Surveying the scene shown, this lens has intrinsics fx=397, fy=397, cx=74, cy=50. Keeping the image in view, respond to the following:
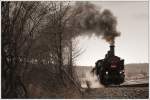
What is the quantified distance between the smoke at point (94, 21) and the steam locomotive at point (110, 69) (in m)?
0.17

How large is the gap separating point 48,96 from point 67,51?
567mm

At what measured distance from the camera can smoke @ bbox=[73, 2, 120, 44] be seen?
454cm

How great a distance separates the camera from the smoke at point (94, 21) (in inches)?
179

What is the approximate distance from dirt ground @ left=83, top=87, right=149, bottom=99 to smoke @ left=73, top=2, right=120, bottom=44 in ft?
1.82

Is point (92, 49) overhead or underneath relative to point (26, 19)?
underneath

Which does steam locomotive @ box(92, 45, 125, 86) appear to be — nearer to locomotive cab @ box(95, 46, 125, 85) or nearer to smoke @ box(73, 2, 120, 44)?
locomotive cab @ box(95, 46, 125, 85)

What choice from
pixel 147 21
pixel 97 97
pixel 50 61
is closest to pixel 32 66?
pixel 50 61

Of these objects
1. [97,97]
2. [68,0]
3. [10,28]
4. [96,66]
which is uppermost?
[68,0]

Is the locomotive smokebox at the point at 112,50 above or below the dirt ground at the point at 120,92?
above

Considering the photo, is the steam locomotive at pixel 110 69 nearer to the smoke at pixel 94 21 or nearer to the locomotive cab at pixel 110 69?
the locomotive cab at pixel 110 69

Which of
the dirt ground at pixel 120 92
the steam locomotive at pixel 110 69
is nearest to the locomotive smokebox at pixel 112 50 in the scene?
the steam locomotive at pixel 110 69

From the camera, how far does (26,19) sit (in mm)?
4641

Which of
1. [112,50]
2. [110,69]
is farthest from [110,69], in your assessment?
[112,50]

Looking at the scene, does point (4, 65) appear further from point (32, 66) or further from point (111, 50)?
point (111, 50)
